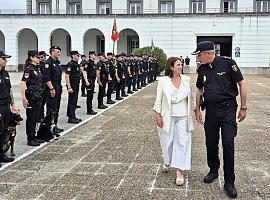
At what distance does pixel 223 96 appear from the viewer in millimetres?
5656

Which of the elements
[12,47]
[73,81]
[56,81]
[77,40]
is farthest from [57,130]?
[12,47]

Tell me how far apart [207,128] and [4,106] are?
134 inches

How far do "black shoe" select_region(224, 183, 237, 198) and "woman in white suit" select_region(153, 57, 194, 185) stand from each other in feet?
2.10

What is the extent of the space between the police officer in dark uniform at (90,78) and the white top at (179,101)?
7055mm

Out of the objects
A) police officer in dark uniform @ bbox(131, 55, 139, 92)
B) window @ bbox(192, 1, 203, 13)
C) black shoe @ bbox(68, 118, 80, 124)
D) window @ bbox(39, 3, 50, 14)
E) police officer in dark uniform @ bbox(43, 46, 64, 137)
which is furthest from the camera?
window @ bbox(39, 3, 50, 14)

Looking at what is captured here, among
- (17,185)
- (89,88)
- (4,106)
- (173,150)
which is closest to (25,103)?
(4,106)

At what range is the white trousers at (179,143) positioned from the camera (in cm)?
600

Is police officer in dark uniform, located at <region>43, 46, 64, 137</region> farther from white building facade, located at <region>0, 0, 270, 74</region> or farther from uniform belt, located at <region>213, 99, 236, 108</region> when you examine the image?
white building facade, located at <region>0, 0, 270, 74</region>

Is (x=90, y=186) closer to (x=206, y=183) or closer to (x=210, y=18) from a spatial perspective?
(x=206, y=183)

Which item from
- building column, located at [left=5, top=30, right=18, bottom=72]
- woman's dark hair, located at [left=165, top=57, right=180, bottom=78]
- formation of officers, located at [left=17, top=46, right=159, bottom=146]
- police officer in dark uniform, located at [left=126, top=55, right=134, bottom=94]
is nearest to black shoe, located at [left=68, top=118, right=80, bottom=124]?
formation of officers, located at [left=17, top=46, right=159, bottom=146]

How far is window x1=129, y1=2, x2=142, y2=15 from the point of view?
156 feet

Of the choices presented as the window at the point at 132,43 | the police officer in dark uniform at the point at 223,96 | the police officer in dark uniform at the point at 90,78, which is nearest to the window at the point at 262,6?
the window at the point at 132,43

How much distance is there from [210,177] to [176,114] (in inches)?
38.9

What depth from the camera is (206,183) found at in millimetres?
5977
